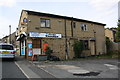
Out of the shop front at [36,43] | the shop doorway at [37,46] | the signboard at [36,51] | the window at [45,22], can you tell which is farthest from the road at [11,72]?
the window at [45,22]

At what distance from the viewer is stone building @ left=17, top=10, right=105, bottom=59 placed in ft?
55.5

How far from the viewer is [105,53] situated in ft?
82.2

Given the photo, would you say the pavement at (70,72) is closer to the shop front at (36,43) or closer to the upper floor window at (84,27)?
the shop front at (36,43)

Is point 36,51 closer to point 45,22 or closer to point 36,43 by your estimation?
point 36,43

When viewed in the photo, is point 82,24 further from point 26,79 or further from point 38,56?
point 26,79

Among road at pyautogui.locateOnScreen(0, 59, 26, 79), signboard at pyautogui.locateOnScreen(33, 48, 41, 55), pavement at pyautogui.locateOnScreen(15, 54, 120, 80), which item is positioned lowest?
pavement at pyautogui.locateOnScreen(15, 54, 120, 80)

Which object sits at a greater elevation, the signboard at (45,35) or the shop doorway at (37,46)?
the signboard at (45,35)

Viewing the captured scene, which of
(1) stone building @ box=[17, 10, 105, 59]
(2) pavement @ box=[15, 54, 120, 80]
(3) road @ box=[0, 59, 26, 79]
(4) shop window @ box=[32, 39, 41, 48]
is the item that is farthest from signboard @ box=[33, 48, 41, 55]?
(3) road @ box=[0, 59, 26, 79]

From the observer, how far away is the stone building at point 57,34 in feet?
55.5

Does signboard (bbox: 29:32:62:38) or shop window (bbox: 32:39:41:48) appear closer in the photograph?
signboard (bbox: 29:32:62:38)

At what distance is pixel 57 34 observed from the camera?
18.9 m

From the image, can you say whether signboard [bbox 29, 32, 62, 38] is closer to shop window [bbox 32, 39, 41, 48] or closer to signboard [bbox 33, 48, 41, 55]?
shop window [bbox 32, 39, 41, 48]

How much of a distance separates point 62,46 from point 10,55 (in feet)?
24.8

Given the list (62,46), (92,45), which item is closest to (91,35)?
(92,45)
